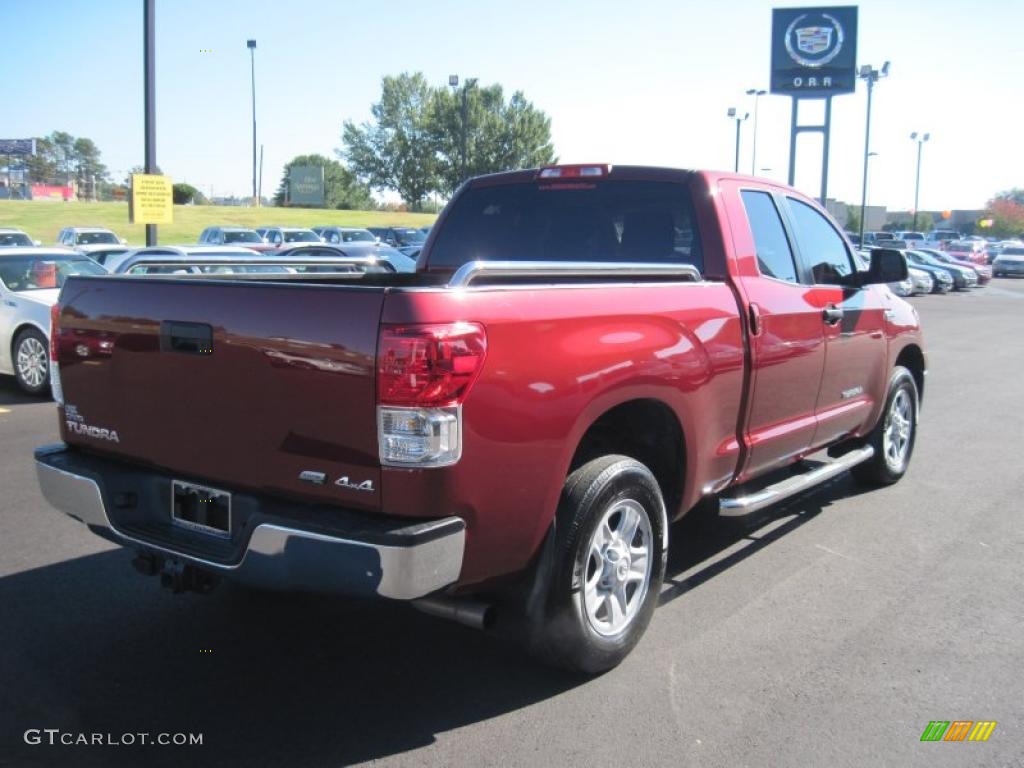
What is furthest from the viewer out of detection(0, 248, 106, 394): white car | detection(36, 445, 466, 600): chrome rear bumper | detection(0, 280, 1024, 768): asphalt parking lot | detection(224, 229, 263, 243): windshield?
detection(224, 229, 263, 243): windshield

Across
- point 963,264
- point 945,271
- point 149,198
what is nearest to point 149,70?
point 149,198

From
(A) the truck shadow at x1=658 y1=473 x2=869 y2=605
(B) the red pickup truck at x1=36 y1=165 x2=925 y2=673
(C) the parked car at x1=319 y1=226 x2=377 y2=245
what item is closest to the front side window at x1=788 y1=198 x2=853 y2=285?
(B) the red pickup truck at x1=36 y1=165 x2=925 y2=673

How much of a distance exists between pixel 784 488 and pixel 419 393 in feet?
8.91

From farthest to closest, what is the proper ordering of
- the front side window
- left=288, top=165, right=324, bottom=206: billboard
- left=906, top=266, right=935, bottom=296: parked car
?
left=288, top=165, right=324, bottom=206: billboard < left=906, top=266, right=935, bottom=296: parked car < the front side window

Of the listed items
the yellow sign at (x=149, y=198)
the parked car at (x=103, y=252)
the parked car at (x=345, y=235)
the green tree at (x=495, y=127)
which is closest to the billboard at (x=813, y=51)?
the parked car at (x=345, y=235)

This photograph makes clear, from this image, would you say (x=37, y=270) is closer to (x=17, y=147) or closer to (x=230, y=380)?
(x=230, y=380)

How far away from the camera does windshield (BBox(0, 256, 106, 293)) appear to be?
10.9 m

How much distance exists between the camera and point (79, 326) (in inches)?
153

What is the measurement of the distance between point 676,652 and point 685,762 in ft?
2.85

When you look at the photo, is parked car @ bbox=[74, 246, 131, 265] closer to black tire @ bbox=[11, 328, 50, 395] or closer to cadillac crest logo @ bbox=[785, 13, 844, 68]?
black tire @ bbox=[11, 328, 50, 395]

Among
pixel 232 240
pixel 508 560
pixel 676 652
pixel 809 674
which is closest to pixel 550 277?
pixel 508 560

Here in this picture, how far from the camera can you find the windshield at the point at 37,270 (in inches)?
431

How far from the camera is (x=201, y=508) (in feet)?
11.3

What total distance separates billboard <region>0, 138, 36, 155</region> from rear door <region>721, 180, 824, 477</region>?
12295cm
